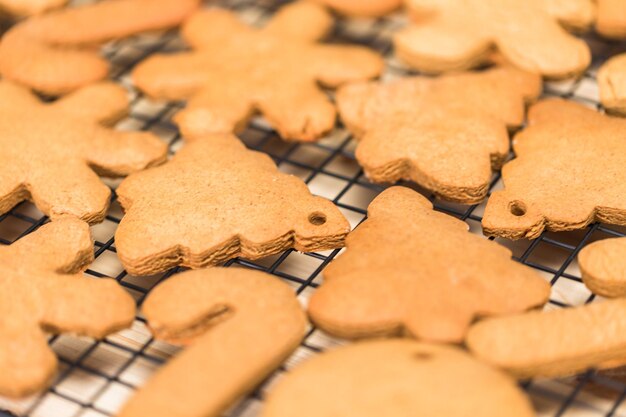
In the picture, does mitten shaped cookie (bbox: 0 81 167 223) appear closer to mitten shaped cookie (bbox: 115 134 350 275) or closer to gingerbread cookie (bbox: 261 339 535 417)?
mitten shaped cookie (bbox: 115 134 350 275)

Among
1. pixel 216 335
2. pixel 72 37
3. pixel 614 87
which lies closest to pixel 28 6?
pixel 72 37

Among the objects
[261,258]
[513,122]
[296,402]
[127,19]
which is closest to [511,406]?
[296,402]

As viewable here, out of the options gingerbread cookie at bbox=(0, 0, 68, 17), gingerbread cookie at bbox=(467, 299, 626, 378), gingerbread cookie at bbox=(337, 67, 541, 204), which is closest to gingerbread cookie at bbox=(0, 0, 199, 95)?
gingerbread cookie at bbox=(0, 0, 68, 17)

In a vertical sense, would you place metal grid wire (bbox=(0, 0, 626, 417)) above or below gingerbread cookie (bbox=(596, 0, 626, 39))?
below

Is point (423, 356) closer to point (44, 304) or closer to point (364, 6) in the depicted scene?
point (44, 304)

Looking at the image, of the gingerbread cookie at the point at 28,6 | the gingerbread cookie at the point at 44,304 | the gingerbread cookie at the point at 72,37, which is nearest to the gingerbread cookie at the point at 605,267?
the gingerbread cookie at the point at 44,304

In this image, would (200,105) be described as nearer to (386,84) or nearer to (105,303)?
(386,84)
